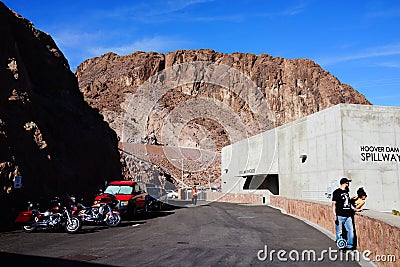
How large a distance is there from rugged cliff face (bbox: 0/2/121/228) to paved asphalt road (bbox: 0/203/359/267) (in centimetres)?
444

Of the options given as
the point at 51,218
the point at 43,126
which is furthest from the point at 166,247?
the point at 43,126

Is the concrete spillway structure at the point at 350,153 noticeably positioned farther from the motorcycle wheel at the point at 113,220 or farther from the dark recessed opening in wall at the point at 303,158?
the motorcycle wheel at the point at 113,220

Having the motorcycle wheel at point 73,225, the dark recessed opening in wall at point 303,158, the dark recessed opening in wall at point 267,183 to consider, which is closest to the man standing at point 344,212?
the motorcycle wheel at point 73,225

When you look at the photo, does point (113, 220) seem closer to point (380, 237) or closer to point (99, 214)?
point (99, 214)

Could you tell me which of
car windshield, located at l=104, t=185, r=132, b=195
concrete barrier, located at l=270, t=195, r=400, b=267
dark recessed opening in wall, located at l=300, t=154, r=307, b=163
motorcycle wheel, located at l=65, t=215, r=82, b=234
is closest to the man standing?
concrete barrier, located at l=270, t=195, r=400, b=267

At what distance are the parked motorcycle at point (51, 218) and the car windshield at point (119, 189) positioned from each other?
5.85 metres

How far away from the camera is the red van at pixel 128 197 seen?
1928 cm

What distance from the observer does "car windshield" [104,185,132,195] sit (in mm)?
20359

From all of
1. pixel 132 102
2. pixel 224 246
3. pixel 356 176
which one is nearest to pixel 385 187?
pixel 356 176

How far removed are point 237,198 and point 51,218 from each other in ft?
108

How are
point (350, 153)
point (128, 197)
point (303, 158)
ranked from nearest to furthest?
point (128, 197) → point (350, 153) → point (303, 158)

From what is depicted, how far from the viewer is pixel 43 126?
23000 millimetres

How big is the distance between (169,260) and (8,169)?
32.2 ft

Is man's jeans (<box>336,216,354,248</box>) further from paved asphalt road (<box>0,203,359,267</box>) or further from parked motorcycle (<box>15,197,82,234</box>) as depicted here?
parked motorcycle (<box>15,197,82,234</box>)
